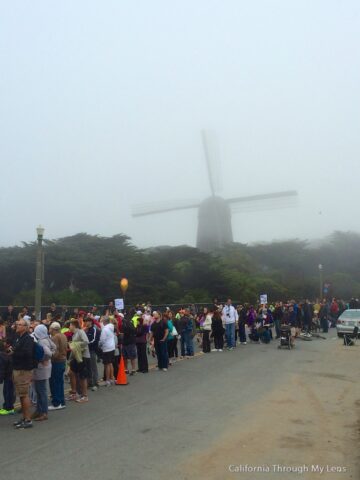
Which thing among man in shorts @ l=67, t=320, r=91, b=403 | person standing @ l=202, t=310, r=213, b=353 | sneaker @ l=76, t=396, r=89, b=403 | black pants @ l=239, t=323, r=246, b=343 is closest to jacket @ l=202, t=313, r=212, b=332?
person standing @ l=202, t=310, r=213, b=353

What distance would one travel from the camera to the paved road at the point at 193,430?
6.12 m

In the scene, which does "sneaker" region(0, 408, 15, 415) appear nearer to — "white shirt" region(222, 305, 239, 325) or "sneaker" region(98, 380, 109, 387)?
"sneaker" region(98, 380, 109, 387)

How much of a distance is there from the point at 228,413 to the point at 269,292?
166 ft

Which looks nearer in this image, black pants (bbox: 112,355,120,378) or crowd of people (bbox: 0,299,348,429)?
crowd of people (bbox: 0,299,348,429)

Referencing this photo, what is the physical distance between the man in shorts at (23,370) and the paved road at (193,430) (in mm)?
294

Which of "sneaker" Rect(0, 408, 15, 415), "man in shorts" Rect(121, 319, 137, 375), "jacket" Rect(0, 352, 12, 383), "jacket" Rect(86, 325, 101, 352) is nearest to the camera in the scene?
"jacket" Rect(0, 352, 12, 383)

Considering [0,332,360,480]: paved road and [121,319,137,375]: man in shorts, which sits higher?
[121,319,137,375]: man in shorts

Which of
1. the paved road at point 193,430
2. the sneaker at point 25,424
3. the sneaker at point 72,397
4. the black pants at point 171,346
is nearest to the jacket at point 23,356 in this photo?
the sneaker at point 25,424

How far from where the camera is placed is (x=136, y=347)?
14523 millimetres

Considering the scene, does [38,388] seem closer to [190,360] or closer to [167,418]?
[167,418]

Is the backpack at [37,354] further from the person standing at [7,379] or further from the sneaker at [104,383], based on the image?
the sneaker at [104,383]

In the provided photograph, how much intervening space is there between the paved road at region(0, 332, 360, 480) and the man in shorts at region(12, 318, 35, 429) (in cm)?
29

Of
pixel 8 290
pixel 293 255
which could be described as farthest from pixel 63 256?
pixel 293 255

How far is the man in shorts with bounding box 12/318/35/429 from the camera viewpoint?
8156 millimetres
